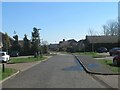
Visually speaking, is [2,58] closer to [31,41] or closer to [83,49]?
[31,41]

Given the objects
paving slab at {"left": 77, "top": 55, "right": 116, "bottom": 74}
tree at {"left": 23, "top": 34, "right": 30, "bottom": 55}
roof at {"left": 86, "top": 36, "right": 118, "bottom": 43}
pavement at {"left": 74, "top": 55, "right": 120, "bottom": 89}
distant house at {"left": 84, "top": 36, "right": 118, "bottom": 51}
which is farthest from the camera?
roof at {"left": 86, "top": 36, "right": 118, "bottom": 43}

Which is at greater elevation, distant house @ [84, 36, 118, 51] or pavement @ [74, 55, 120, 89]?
distant house @ [84, 36, 118, 51]

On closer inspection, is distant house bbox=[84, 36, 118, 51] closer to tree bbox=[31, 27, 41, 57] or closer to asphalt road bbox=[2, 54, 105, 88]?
tree bbox=[31, 27, 41, 57]

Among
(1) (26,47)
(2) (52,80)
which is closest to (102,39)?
(1) (26,47)

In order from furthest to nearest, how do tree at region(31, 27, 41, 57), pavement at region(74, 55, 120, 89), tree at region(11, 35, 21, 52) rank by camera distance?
1. tree at region(11, 35, 21, 52)
2. tree at region(31, 27, 41, 57)
3. pavement at region(74, 55, 120, 89)

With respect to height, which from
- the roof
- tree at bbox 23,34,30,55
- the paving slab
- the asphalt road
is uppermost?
the roof

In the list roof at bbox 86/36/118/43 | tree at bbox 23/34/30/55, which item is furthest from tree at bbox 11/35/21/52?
roof at bbox 86/36/118/43

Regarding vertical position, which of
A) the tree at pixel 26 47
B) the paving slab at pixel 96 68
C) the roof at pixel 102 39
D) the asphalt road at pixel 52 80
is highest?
the roof at pixel 102 39

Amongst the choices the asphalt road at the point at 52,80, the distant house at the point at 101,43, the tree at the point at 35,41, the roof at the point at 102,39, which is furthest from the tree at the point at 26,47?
the asphalt road at the point at 52,80

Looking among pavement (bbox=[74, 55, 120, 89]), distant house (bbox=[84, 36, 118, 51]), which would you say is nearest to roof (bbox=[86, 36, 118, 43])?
distant house (bbox=[84, 36, 118, 51])

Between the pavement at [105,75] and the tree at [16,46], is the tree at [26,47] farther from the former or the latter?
the pavement at [105,75]

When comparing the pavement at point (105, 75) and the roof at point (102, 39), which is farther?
the roof at point (102, 39)

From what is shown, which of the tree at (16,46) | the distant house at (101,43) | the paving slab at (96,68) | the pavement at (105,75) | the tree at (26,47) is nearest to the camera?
the pavement at (105,75)

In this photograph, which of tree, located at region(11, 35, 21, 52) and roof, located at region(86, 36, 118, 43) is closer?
tree, located at region(11, 35, 21, 52)
